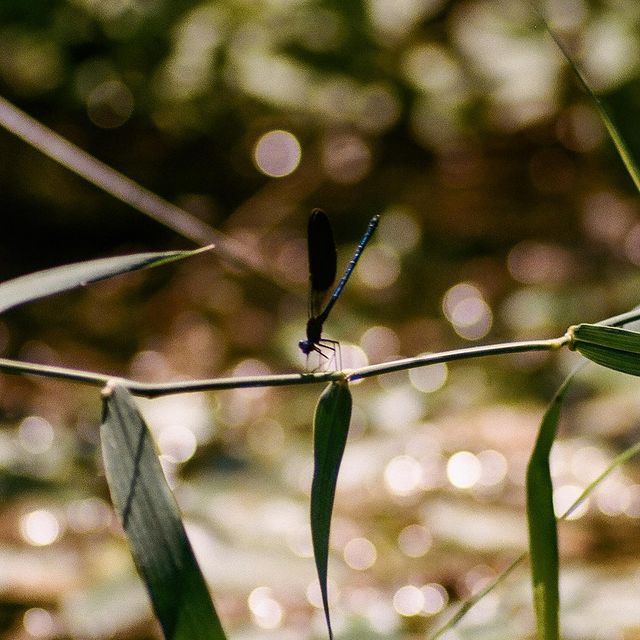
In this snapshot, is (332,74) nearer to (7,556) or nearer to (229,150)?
(229,150)

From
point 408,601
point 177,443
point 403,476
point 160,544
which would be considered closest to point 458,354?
point 160,544

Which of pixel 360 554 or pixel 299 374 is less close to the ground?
pixel 360 554

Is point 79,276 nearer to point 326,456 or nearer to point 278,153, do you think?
point 326,456

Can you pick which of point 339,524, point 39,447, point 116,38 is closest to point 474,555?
point 339,524

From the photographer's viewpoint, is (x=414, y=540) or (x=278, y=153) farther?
(x=278, y=153)

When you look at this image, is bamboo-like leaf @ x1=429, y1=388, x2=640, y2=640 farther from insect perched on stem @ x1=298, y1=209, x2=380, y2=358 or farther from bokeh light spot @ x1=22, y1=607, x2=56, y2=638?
bokeh light spot @ x1=22, y1=607, x2=56, y2=638

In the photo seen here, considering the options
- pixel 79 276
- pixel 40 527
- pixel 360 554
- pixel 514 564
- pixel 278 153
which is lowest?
pixel 514 564

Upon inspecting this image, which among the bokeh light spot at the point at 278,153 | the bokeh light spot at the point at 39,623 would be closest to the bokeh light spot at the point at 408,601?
the bokeh light spot at the point at 39,623
